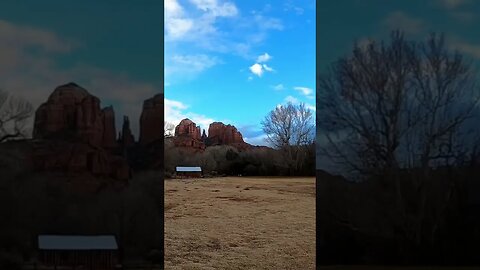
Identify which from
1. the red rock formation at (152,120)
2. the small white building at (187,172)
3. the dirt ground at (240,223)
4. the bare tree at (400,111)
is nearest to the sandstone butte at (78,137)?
the red rock formation at (152,120)

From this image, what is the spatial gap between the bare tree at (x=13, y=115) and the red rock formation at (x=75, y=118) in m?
0.09

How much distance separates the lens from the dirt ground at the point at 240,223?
686 cm

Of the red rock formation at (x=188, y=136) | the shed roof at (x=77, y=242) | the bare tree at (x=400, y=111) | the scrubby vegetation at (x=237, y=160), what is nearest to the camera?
the shed roof at (x=77, y=242)

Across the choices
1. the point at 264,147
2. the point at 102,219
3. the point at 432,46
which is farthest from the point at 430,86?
the point at 264,147

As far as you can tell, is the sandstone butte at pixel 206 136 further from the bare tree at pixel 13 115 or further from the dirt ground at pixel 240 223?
the bare tree at pixel 13 115

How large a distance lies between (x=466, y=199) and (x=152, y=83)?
2708 millimetres

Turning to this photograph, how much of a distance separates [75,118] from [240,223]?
522 cm

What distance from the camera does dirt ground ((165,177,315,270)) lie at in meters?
6.86

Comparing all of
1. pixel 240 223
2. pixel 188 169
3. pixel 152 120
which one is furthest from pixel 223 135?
pixel 152 120

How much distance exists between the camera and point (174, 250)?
286 inches

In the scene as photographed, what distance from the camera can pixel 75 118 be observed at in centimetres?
413

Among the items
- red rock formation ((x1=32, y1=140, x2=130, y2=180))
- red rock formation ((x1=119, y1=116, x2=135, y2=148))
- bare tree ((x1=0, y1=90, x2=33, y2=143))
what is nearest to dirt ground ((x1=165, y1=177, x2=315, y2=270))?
red rock formation ((x1=32, y1=140, x2=130, y2=180))

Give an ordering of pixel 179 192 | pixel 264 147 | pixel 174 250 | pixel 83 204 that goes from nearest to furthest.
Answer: pixel 83 204 < pixel 174 250 < pixel 179 192 < pixel 264 147

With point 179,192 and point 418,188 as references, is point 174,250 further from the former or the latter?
point 418,188
